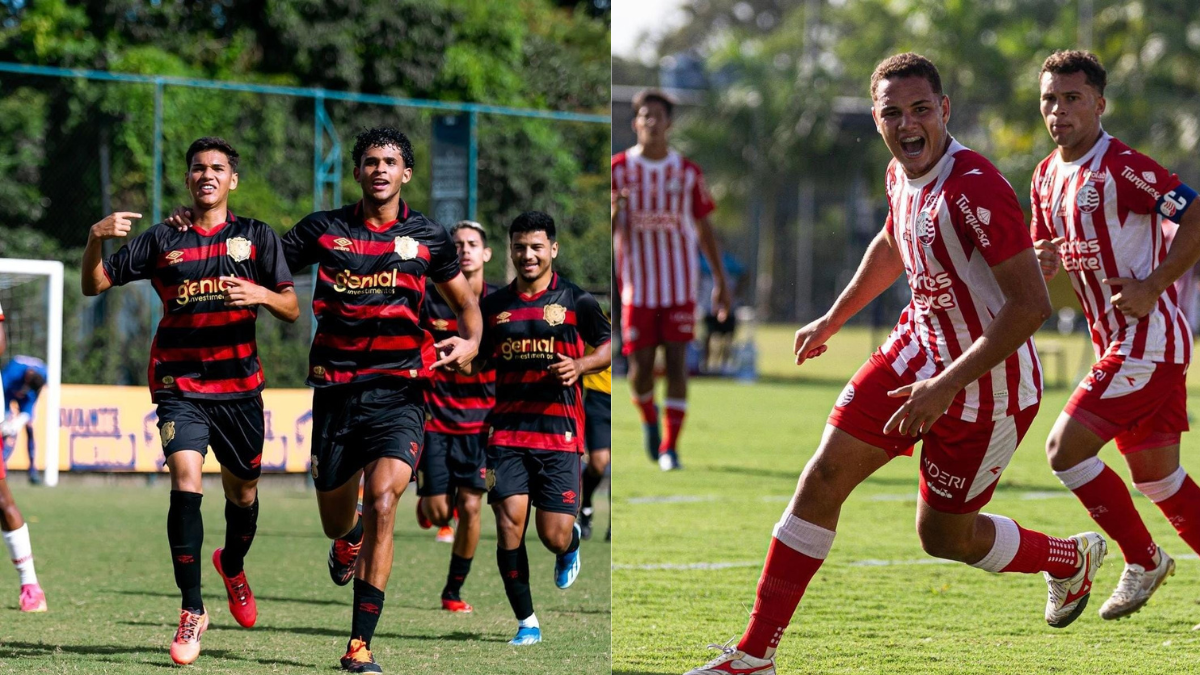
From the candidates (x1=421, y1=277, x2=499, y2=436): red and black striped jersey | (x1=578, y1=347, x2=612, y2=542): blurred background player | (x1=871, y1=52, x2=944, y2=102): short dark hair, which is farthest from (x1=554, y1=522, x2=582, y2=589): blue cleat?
(x1=871, y1=52, x2=944, y2=102): short dark hair

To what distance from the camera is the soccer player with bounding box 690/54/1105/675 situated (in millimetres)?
4406

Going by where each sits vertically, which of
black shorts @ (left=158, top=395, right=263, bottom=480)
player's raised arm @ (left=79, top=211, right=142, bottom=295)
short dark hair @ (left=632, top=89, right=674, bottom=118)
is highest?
short dark hair @ (left=632, top=89, right=674, bottom=118)

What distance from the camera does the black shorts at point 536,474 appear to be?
6246 millimetres

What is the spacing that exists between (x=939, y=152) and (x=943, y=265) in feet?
1.13

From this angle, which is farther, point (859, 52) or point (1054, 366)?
point (859, 52)

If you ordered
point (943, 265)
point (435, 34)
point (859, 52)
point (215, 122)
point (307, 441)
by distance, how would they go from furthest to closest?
point (859, 52) < point (435, 34) < point (215, 122) < point (307, 441) < point (943, 265)

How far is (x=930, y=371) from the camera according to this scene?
15.4ft

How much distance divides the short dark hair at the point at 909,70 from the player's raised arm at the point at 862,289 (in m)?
0.66

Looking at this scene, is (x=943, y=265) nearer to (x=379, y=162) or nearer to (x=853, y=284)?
(x=853, y=284)

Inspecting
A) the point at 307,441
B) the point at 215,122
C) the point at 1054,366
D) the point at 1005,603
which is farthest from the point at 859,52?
the point at 1005,603

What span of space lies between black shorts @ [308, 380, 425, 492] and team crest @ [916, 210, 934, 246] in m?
2.08

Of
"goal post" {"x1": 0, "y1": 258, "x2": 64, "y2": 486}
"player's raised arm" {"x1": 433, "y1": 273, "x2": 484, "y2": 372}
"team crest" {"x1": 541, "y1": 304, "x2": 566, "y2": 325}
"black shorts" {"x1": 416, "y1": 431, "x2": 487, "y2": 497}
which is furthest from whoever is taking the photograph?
"goal post" {"x1": 0, "y1": 258, "x2": 64, "y2": 486}

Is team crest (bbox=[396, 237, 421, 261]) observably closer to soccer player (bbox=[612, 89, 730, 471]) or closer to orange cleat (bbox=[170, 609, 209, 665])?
orange cleat (bbox=[170, 609, 209, 665])

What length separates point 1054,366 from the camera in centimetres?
2562
